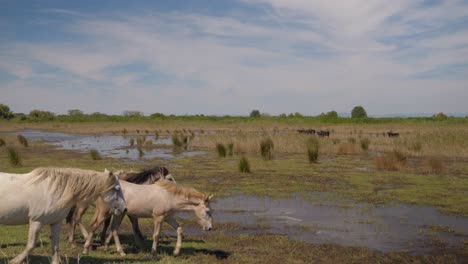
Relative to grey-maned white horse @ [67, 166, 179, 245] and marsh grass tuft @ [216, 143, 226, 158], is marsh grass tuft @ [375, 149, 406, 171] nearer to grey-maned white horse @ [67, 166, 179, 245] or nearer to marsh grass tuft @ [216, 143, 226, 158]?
marsh grass tuft @ [216, 143, 226, 158]

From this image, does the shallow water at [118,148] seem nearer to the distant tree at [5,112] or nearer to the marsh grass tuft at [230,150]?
the marsh grass tuft at [230,150]

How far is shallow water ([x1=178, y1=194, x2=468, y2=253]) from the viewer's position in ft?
31.4

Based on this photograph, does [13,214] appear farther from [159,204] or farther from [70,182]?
[159,204]

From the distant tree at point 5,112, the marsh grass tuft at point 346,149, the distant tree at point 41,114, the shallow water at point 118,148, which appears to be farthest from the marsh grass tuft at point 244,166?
the distant tree at point 5,112

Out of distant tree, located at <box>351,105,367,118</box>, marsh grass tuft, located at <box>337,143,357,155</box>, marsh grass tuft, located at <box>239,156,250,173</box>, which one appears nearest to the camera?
marsh grass tuft, located at <box>239,156,250,173</box>

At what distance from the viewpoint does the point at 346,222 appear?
1116cm

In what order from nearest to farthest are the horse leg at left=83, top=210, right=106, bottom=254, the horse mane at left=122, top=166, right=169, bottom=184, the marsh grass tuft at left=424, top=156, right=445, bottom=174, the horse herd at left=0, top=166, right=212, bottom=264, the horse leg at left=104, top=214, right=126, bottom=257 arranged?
1. the horse herd at left=0, top=166, right=212, bottom=264
2. the horse leg at left=83, top=210, right=106, bottom=254
3. the horse leg at left=104, top=214, right=126, bottom=257
4. the horse mane at left=122, top=166, right=169, bottom=184
5. the marsh grass tuft at left=424, top=156, right=445, bottom=174

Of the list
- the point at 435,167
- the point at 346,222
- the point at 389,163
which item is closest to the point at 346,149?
the point at 389,163

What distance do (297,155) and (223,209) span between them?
51.5 feet

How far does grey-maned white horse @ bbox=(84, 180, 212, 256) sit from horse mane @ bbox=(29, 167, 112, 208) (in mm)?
1035

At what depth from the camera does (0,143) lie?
32531 mm

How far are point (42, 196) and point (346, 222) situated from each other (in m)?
7.85

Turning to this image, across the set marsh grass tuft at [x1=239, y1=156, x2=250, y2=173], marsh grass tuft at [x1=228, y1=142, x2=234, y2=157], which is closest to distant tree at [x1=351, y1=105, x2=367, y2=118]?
marsh grass tuft at [x1=228, y1=142, x2=234, y2=157]

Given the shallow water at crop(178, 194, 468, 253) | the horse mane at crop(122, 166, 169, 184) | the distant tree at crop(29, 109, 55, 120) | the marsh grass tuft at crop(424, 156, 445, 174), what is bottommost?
the shallow water at crop(178, 194, 468, 253)
